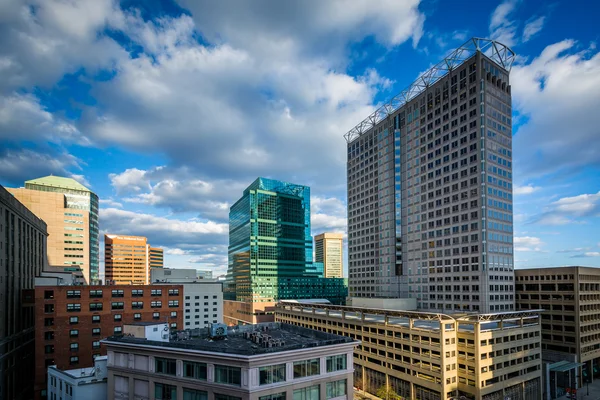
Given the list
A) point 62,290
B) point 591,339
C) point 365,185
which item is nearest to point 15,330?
point 62,290

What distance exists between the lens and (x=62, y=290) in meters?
87.8

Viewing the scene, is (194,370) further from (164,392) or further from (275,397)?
(275,397)

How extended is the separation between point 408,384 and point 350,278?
89064mm

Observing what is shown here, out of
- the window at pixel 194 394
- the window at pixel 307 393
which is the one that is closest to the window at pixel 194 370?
the window at pixel 194 394

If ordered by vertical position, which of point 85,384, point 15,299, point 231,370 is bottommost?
point 85,384

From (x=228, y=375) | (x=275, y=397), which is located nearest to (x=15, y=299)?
(x=228, y=375)

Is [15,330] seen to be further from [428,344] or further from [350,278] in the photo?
[350,278]

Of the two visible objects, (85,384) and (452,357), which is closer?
(85,384)

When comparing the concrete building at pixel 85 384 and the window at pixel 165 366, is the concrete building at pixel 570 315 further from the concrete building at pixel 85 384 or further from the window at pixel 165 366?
the concrete building at pixel 85 384

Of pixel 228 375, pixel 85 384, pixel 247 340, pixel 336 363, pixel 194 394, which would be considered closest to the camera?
pixel 228 375

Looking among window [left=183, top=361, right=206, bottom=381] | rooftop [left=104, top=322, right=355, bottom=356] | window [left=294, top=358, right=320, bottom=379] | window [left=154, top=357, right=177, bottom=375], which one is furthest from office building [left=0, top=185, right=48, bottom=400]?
window [left=294, top=358, right=320, bottom=379]

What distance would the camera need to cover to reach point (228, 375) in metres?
41.4

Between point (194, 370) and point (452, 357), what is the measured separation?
59061 millimetres

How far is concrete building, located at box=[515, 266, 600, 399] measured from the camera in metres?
108
